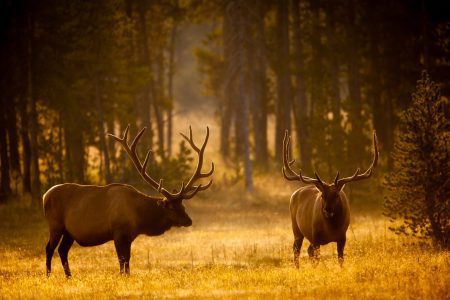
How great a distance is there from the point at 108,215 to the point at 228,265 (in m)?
2.94

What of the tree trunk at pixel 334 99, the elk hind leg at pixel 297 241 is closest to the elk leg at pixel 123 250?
the elk hind leg at pixel 297 241

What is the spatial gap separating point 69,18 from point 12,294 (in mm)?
17361

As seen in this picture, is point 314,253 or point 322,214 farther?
point 322,214

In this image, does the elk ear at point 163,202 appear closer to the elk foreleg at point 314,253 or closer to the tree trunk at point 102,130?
the elk foreleg at point 314,253

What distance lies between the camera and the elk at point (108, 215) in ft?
44.0

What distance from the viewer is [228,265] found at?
15.1 meters

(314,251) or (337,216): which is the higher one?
(337,216)

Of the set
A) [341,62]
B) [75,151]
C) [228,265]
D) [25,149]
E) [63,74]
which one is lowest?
[228,265]

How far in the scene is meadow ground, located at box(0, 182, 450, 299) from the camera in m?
10.8

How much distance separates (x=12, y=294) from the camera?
11.0 meters

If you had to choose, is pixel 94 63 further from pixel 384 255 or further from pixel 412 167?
pixel 384 255

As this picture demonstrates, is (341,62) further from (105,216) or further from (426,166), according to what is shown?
(105,216)

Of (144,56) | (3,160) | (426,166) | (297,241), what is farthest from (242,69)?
(297,241)

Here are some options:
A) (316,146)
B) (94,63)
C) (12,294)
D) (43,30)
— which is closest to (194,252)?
(12,294)
